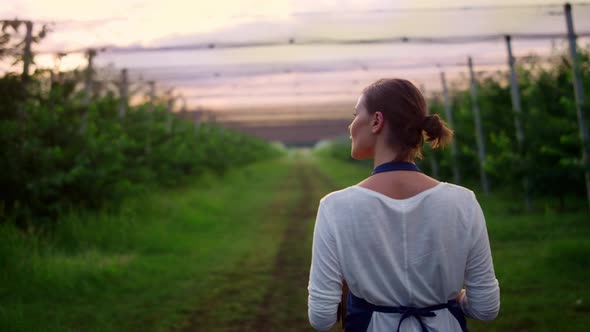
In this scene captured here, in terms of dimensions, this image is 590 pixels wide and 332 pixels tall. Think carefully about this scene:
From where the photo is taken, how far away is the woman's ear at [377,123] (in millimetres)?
1955

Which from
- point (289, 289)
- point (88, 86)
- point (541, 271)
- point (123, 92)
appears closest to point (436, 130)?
point (289, 289)

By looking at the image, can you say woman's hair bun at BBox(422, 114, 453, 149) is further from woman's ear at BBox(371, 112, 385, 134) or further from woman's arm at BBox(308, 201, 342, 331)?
woman's arm at BBox(308, 201, 342, 331)

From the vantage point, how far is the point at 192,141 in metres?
21.9

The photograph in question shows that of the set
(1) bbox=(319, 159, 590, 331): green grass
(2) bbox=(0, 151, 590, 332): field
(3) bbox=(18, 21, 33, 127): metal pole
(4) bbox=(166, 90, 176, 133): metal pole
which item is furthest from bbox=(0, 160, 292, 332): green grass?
(4) bbox=(166, 90, 176, 133): metal pole

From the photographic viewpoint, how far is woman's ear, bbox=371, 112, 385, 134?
1.96 m

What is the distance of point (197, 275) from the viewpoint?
823 centimetres

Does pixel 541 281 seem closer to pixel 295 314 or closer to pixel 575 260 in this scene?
pixel 575 260

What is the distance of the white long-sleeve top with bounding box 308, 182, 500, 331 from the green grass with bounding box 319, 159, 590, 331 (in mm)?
3739

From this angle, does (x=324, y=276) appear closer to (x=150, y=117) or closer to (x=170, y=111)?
(x=150, y=117)

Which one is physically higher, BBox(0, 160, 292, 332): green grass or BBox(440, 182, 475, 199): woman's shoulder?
BBox(440, 182, 475, 199): woman's shoulder

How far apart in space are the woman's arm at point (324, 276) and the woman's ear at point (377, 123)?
29 cm

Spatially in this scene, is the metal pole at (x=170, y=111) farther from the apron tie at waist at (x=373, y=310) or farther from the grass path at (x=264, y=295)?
the apron tie at waist at (x=373, y=310)

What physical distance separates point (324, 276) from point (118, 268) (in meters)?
6.42

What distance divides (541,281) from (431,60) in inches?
356
